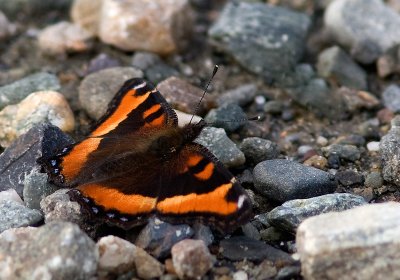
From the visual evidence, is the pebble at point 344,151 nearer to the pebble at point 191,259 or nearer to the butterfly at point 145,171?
the butterfly at point 145,171

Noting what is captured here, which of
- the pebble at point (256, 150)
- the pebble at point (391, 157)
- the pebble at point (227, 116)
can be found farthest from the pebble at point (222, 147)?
the pebble at point (391, 157)

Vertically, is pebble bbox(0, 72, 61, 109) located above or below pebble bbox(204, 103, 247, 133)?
below

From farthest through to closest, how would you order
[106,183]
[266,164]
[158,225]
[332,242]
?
[266,164], [106,183], [158,225], [332,242]

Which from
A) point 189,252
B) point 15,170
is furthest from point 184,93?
point 189,252

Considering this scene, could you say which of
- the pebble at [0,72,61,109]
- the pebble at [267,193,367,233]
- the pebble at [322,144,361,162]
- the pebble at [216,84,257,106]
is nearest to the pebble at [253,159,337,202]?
the pebble at [267,193,367,233]

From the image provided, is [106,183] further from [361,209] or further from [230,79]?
[230,79]

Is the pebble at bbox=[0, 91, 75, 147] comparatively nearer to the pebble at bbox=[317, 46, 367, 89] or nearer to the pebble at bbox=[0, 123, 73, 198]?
the pebble at bbox=[0, 123, 73, 198]
